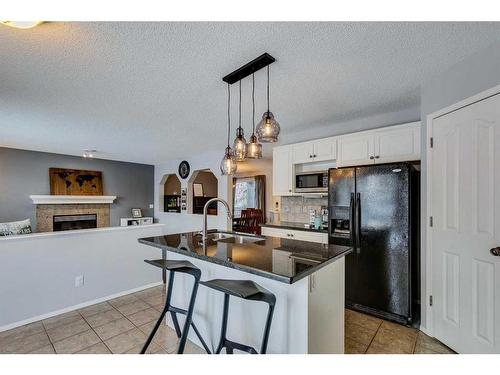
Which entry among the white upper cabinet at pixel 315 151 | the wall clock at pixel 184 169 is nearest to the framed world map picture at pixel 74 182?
the wall clock at pixel 184 169

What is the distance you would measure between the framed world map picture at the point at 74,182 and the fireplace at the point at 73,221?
560 mm

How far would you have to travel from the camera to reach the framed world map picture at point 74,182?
5.44 m

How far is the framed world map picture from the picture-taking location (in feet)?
17.8

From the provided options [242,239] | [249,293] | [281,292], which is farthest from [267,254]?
[242,239]

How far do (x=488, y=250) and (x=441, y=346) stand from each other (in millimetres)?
922

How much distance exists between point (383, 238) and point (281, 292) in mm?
1538

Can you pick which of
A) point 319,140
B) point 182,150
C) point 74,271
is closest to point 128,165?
point 182,150

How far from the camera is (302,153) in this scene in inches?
139

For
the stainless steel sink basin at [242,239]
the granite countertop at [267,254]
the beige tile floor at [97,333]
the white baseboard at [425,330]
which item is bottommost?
the beige tile floor at [97,333]

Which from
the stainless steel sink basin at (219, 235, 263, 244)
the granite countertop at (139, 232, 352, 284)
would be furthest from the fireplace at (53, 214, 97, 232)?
the stainless steel sink basin at (219, 235, 263, 244)

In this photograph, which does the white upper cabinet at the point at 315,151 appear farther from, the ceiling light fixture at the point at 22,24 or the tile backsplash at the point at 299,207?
the ceiling light fixture at the point at 22,24

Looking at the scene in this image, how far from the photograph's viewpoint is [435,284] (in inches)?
82.0
